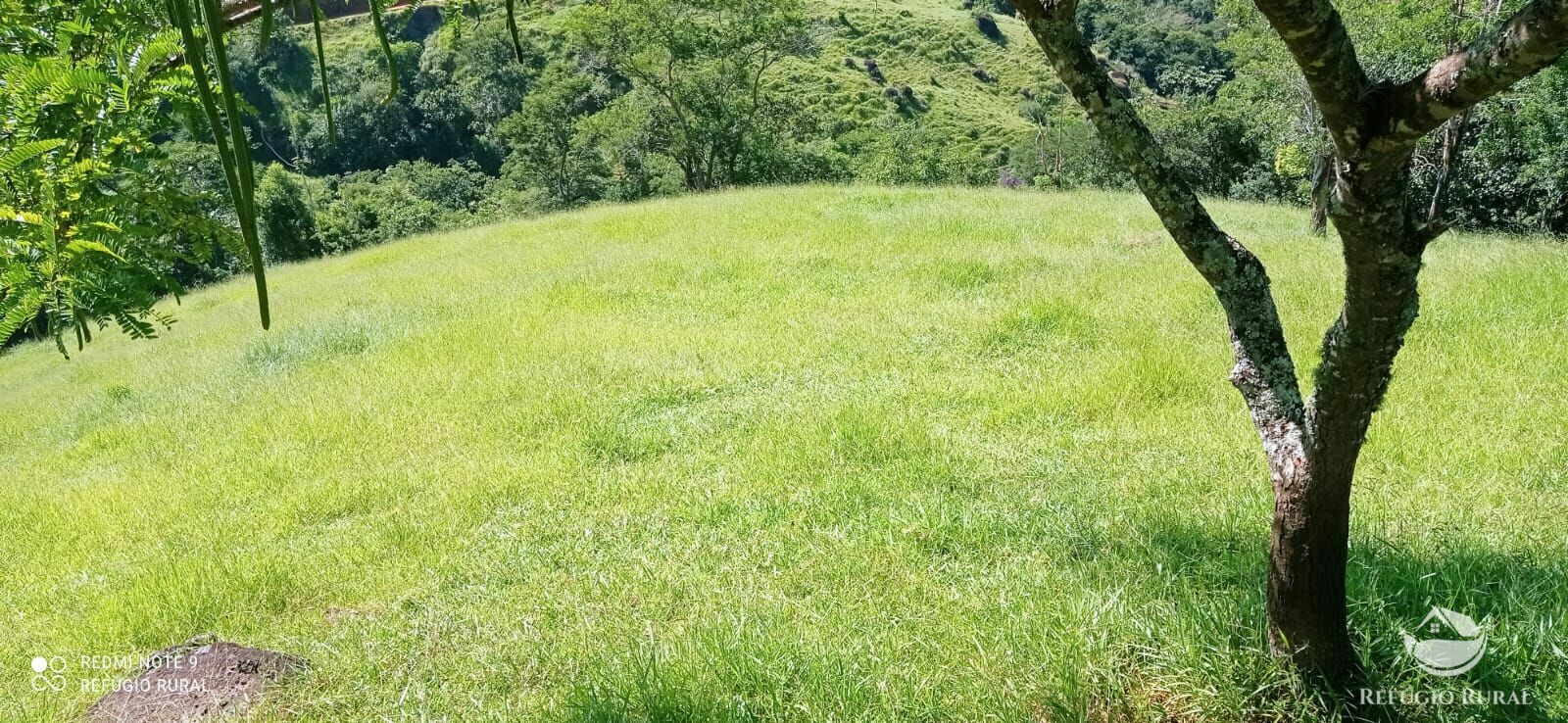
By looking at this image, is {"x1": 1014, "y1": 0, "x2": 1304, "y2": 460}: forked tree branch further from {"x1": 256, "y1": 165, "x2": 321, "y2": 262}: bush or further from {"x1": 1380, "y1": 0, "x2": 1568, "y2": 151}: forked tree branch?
{"x1": 256, "y1": 165, "x2": 321, "y2": 262}: bush

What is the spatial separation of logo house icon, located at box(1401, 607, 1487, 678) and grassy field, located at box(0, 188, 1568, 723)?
4 centimetres

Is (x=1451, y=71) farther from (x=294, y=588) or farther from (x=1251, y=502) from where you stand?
(x=294, y=588)

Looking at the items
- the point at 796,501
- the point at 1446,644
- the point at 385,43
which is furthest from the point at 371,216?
the point at 1446,644

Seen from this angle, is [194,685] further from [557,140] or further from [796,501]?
[557,140]

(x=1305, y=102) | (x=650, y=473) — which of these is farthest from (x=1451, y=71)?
(x=1305, y=102)

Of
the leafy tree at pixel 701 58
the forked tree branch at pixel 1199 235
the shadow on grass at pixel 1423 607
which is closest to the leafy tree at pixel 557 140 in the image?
the leafy tree at pixel 701 58

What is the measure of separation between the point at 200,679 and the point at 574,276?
295 inches

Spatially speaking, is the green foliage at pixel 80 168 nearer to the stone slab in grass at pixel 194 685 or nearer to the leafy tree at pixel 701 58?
the stone slab in grass at pixel 194 685

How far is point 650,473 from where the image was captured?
4680 mm

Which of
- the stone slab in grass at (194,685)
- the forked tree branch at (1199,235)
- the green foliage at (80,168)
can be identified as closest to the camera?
the green foliage at (80,168)

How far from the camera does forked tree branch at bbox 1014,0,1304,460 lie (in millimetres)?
1713

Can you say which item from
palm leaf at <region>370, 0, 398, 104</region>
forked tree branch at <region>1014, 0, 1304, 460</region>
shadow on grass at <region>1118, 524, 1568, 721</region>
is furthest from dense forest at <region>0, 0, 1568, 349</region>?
shadow on grass at <region>1118, 524, 1568, 721</region>

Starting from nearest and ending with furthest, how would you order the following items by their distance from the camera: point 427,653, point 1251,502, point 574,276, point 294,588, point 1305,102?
point 427,653 < point 1251,502 < point 294,588 < point 574,276 < point 1305,102

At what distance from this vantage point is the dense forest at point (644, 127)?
68.5 inches
